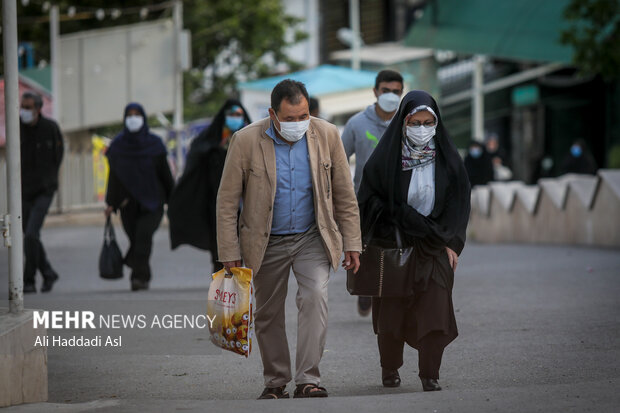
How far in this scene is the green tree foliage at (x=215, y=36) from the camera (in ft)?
87.1

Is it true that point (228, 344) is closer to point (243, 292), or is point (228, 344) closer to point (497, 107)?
point (243, 292)

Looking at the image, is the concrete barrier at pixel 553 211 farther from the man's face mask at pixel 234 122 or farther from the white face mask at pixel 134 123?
the white face mask at pixel 134 123

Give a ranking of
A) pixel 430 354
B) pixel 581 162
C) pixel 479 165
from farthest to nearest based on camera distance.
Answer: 1. pixel 581 162
2. pixel 479 165
3. pixel 430 354

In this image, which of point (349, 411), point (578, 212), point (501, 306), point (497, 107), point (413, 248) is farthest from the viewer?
point (497, 107)

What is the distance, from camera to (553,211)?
635 inches

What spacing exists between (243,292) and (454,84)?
1213 inches

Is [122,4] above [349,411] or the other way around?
above

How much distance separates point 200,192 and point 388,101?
119 inches

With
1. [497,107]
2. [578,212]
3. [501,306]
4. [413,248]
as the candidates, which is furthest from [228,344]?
[497,107]

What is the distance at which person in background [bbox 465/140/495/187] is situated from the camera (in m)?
20.6

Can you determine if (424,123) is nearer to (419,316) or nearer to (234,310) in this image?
(419,316)

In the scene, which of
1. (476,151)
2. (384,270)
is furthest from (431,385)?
(476,151)

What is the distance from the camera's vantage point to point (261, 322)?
5.67m

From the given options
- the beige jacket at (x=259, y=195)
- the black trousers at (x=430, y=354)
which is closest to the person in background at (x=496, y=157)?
the black trousers at (x=430, y=354)
